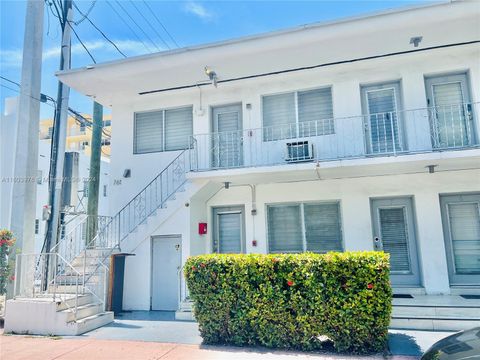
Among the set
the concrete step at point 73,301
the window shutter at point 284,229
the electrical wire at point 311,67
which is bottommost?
Result: the concrete step at point 73,301

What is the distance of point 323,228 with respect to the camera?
29.0 feet

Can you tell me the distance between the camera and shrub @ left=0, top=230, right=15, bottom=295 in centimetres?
747

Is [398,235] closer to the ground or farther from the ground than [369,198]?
closer to the ground

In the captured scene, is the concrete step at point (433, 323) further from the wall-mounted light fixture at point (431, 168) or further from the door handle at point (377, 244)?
the wall-mounted light fixture at point (431, 168)

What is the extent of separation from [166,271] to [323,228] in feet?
13.6

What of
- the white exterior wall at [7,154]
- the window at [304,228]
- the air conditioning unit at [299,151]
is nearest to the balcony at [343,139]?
the air conditioning unit at [299,151]

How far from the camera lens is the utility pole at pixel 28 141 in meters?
7.74

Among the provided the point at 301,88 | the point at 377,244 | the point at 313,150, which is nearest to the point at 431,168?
the point at 377,244

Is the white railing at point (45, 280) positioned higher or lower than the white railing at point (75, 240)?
lower

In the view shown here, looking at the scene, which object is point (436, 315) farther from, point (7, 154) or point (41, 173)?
point (41, 173)

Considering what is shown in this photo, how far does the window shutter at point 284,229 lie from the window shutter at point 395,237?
2.01 m

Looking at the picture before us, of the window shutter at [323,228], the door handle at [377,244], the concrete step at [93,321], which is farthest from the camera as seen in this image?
the window shutter at [323,228]

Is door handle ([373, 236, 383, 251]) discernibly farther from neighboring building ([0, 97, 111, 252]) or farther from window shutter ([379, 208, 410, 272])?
neighboring building ([0, 97, 111, 252])

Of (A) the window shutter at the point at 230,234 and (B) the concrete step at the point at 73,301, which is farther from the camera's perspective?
(A) the window shutter at the point at 230,234
